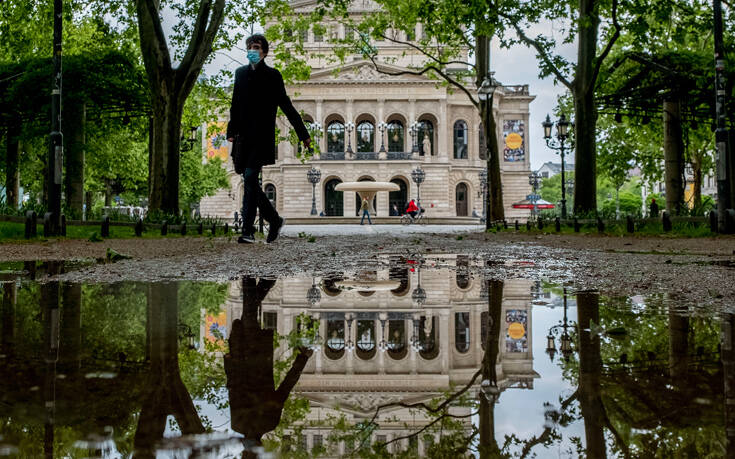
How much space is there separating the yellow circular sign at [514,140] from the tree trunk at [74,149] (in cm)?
4412

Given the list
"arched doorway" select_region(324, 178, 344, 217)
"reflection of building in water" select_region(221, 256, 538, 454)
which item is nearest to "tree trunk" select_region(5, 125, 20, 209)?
"reflection of building in water" select_region(221, 256, 538, 454)

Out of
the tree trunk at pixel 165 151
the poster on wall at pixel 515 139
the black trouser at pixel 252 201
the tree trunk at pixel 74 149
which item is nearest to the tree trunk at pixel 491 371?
the black trouser at pixel 252 201

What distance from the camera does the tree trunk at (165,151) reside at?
12.7m

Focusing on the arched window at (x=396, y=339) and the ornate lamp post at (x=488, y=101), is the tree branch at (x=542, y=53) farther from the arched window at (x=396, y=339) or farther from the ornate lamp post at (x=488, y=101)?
the arched window at (x=396, y=339)

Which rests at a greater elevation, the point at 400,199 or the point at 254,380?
the point at 400,199

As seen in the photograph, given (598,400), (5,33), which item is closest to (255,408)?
(598,400)

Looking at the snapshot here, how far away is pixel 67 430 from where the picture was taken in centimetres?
102

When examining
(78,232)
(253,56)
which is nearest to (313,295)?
(253,56)

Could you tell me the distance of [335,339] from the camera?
6.31 feet

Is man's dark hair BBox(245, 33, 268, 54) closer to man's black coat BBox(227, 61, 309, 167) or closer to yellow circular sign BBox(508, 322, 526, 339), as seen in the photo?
man's black coat BBox(227, 61, 309, 167)

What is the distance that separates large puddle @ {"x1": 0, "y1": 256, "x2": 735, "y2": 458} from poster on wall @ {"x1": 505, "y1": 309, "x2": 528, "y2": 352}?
0.01 metres

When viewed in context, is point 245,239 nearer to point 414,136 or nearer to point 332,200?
point 414,136

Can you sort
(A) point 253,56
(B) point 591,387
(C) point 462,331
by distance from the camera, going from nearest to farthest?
1. (B) point 591,387
2. (C) point 462,331
3. (A) point 253,56

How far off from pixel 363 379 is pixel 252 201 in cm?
585
